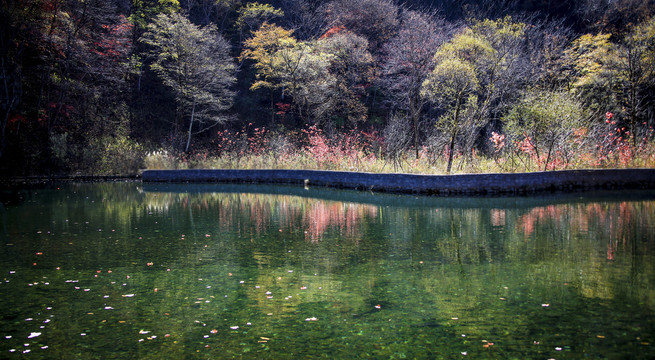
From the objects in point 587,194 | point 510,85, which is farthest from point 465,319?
point 510,85

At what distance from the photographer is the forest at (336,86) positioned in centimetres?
1758

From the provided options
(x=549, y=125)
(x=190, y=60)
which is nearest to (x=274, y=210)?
(x=549, y=125)

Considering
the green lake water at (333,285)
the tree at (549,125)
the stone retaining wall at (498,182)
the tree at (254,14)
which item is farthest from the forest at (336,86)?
the green lake water at (333,285)

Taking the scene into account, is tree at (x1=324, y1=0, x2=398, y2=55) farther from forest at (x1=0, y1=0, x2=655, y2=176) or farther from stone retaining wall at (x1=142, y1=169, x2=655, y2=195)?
stone retaining wall at (x1=142, y1=169, x2=655, y2=195)

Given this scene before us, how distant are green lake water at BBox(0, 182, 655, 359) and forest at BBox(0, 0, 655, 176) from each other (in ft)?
24.6

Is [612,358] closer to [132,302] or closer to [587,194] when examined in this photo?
[132,302]

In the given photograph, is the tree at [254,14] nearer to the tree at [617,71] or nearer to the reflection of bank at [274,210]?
the tree at [617,71]

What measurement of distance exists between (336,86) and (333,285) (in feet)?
80.9

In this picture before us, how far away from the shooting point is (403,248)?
7.28m

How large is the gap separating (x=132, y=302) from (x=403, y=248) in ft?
13.1

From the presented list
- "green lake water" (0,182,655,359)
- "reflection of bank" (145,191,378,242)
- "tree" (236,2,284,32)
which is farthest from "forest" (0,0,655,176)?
"green lake water" (0,182,655,359)

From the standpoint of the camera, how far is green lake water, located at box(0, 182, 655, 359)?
3.76 metres

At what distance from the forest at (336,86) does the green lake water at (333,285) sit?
295 inches

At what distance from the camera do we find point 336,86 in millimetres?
29047
